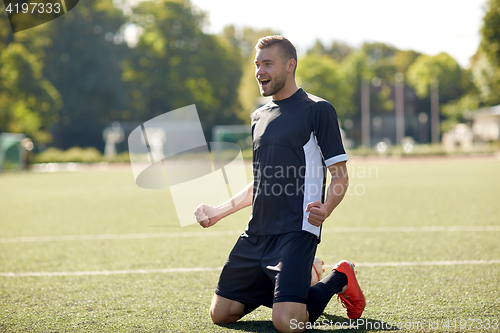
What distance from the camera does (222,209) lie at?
12.5 ft

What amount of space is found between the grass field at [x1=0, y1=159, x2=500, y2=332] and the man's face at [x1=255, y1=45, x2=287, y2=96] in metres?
1.55

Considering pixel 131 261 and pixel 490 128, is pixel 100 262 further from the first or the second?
pixel 490 128

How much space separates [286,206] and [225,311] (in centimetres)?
79

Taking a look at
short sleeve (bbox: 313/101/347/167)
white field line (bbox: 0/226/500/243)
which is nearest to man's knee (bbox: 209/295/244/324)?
short sleeve (bbox: 313/101/347/167)

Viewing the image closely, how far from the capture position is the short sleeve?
3.32m

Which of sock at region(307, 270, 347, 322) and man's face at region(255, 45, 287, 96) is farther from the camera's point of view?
man's face at region(255, 45, 287, 96)

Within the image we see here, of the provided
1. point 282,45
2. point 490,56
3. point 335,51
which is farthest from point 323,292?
point 335,51

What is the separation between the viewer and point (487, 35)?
27.9 metres

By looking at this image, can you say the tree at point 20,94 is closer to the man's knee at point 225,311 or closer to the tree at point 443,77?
the man's knee at point 225,311

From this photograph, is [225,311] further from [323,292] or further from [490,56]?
[490,56]

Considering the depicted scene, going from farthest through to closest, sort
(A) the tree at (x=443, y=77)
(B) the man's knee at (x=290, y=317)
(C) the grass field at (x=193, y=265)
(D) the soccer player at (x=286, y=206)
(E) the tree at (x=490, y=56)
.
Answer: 1. (A) the tree at (x=443, y=77)
2. (E) the tree at (x=490, y=56)
3. (C) the grass field at (x=193, y=265)
4. (D) the soccer player at (x=286, y=206)
5. (B) the man's knee at (x=290, y=317)

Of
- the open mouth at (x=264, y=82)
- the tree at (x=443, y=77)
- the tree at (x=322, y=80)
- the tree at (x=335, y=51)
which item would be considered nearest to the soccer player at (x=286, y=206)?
the open mouth at (x=264, y=82)

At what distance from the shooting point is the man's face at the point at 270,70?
11.3 feet

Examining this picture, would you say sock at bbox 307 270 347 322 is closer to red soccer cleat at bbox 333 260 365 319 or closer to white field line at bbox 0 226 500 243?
red soccer cleat at bbox 333 260 365 319
